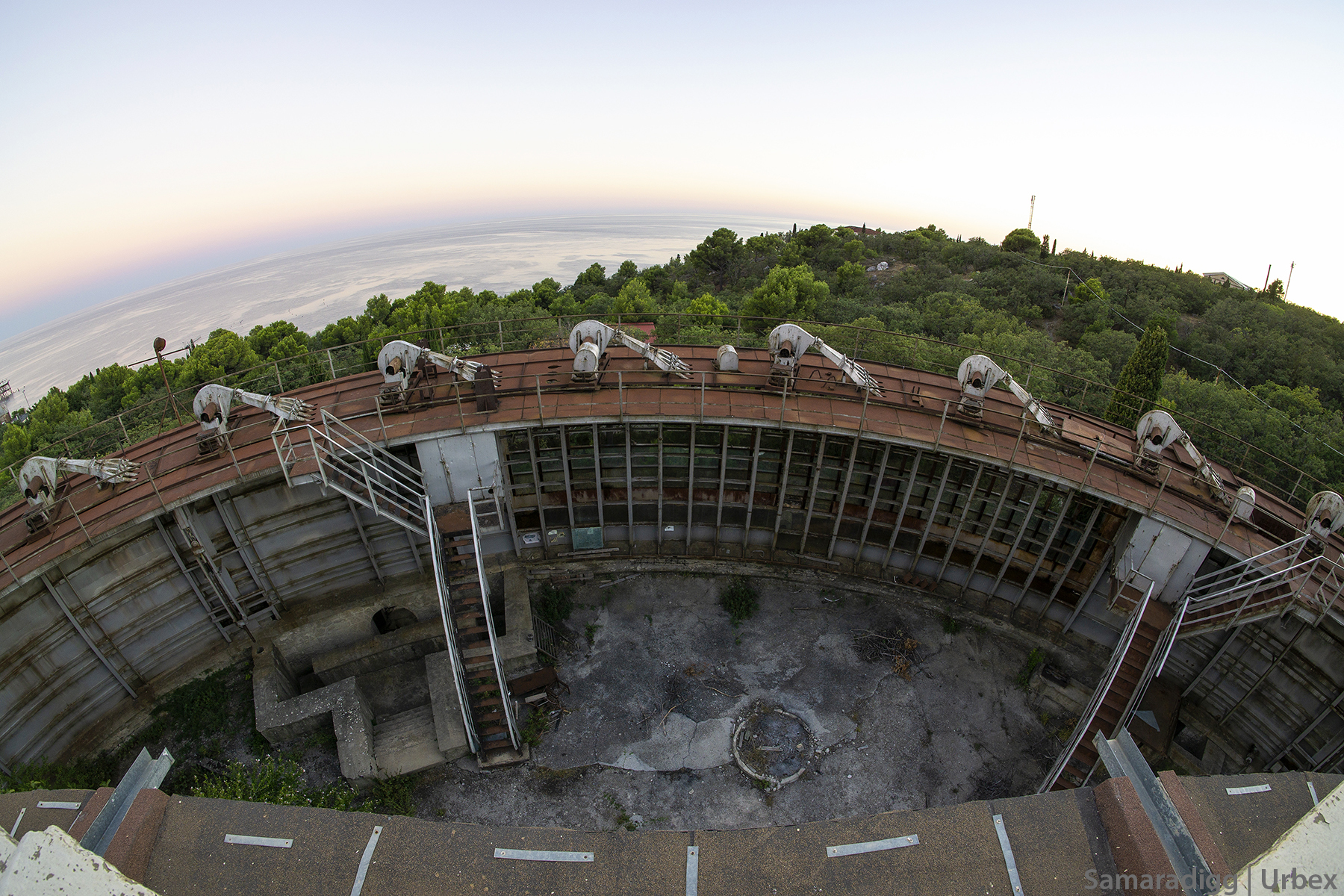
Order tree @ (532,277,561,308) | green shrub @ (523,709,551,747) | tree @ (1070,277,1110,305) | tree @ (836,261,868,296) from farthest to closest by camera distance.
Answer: tree @ (532,277,561,308) → tree @ (836,261,868,296) → tree @ (1070,277,1110,305) → green shrub @ (523,709,551,747)

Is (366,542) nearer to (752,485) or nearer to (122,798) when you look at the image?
(122,798)

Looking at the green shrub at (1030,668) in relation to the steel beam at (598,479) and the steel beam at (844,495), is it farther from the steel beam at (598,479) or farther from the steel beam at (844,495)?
the steel beam at (598,479)

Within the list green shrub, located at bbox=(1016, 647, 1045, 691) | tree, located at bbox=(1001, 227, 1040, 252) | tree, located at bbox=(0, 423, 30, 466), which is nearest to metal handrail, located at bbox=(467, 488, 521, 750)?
green shrub, located at bbox=(1016, 647, 1045, 691)

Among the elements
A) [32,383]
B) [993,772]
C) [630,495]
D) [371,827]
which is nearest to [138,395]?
[32,383]

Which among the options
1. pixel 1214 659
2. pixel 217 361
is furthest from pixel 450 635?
pixel 217 361

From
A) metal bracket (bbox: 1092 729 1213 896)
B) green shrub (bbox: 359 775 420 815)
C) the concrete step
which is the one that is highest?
metal bracket (bbox: 1092 729 1213 896)

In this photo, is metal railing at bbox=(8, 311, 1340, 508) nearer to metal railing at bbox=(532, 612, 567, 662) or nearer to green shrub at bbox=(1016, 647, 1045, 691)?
green shrub at bbox=(1016, 647, 1045, 691)
